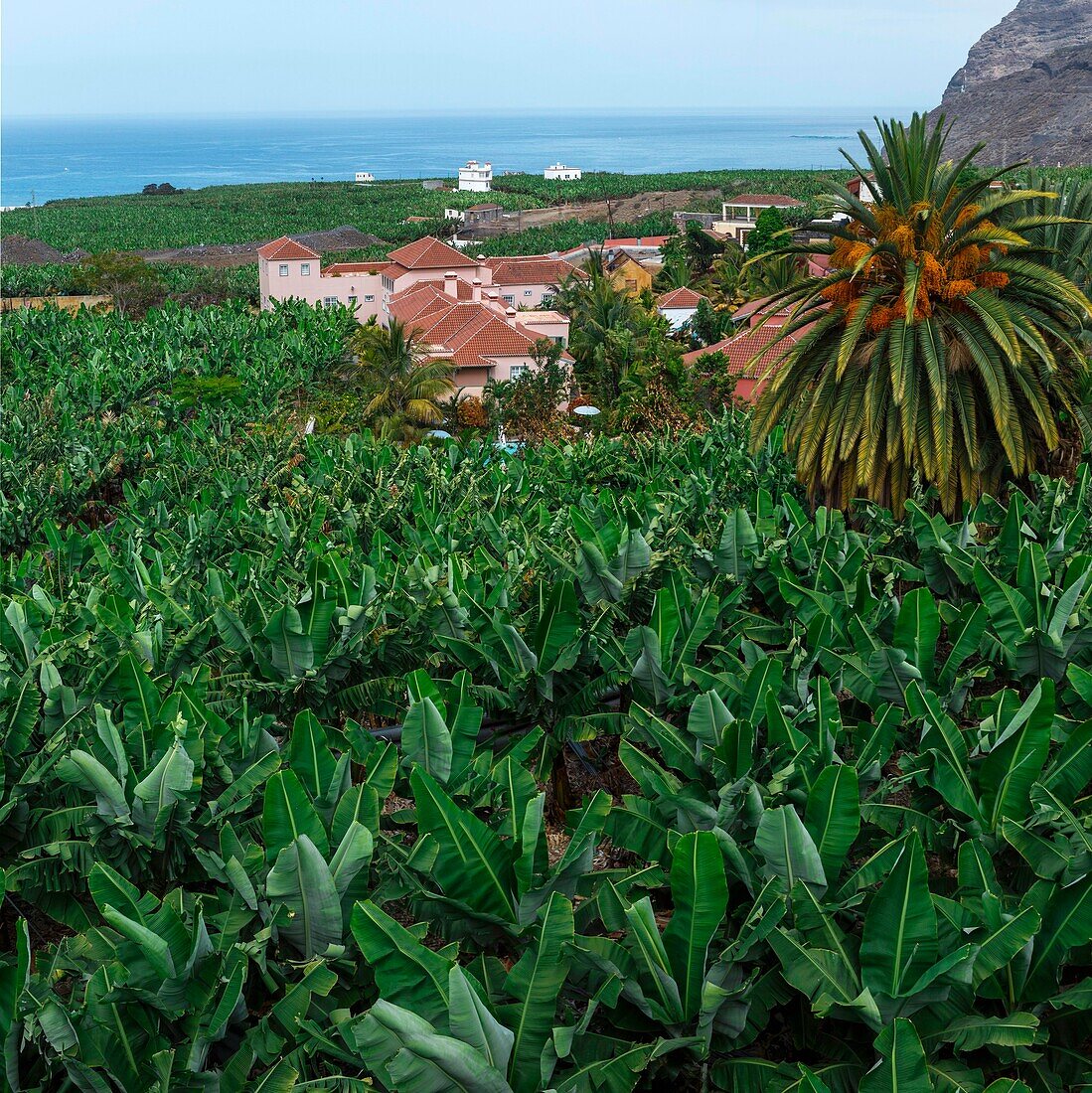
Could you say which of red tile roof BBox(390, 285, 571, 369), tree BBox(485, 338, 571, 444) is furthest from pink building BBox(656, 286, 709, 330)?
tree BBox(485, 338, 571, 444)

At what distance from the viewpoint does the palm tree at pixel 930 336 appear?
13078 mm

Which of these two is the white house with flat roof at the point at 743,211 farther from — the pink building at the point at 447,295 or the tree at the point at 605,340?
the tree at the point at 605,340

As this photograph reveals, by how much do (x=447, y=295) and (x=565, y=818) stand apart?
42877mm

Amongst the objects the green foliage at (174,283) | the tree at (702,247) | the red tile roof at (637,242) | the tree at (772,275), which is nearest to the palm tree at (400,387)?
the tree at (772,275)

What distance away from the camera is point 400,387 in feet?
109

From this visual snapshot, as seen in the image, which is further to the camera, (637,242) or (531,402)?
(637,242)

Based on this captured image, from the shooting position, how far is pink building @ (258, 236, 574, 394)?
41219mm

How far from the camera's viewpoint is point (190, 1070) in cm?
579

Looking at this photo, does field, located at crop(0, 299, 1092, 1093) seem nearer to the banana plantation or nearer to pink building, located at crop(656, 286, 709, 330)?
the banana plantation

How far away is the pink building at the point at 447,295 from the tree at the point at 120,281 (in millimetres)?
6074

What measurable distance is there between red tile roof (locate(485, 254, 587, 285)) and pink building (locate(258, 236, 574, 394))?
0.18ft

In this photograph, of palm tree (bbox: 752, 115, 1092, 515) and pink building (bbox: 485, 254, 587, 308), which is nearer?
palm tree (bbox: 752, 115, 1092, 515)

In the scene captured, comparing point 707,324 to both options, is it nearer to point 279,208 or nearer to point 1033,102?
point 279,208

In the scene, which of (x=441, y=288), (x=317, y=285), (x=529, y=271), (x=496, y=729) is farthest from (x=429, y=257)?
(x=496, y=729)
